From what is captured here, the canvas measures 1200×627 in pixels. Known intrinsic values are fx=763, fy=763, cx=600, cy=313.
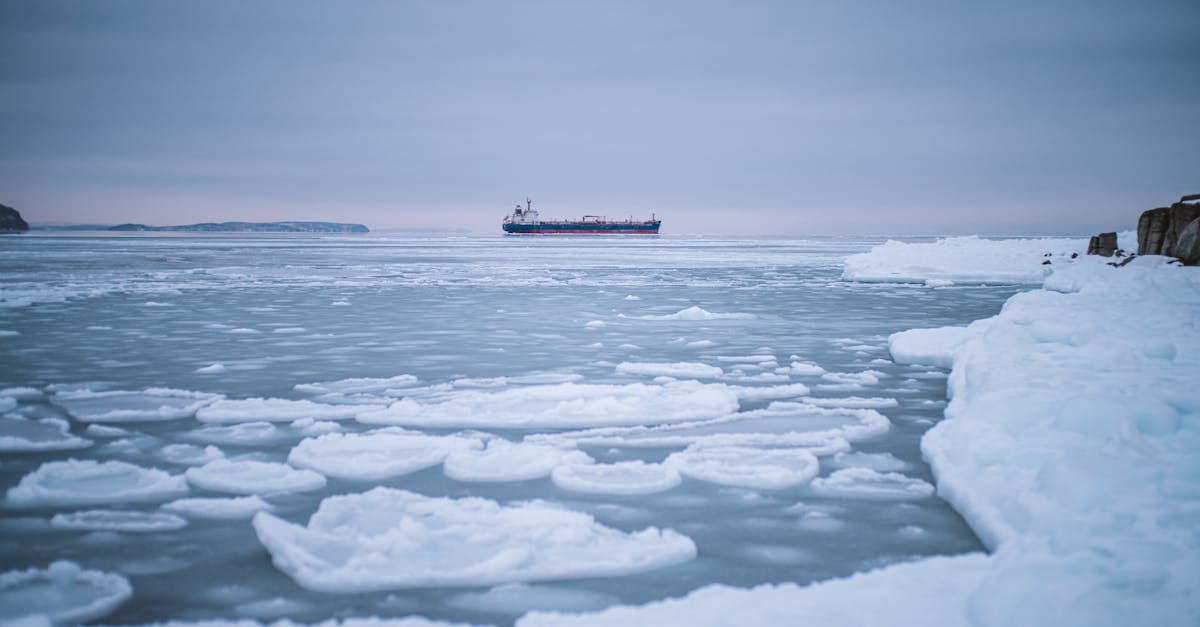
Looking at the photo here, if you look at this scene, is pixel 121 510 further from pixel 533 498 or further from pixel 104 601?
pixel 533 498

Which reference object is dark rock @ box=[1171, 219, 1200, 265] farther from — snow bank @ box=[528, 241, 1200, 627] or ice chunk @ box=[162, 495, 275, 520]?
ice chunk @ box=[162, 495, 275, 520]

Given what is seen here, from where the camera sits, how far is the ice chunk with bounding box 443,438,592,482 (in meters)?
3.27

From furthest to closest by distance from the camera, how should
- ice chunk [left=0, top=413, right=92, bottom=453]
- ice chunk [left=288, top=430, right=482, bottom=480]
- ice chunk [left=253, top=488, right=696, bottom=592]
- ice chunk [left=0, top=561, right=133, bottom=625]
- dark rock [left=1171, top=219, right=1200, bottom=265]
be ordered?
dark rock [left=1171, top=219, right=1200, bottom=265], ice chunk [left=0, top=413, right=92, bottom=453], ice chunk [left=288, top=430, right=482, bottom=480], ice chunk [left=253, top=488, right=696, bottom=592], ice chunk [left=0, top=561, right=133, bottom=625]

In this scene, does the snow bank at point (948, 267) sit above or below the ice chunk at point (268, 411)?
above

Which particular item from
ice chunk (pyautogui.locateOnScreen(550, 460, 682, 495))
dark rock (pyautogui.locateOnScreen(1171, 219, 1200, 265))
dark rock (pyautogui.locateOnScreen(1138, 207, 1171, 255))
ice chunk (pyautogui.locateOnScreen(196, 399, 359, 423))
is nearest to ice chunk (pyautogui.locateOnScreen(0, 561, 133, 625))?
ice chunk (pyautogui.locateOnScreen(550, 460, 682, 495))

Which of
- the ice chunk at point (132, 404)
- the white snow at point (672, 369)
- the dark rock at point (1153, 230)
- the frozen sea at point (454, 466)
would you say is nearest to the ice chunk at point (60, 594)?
the frozen sea at point (454, 466)

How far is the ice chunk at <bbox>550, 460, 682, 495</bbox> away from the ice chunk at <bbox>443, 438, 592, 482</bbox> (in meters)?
0.09

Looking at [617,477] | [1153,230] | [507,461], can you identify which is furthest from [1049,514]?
[1153,230]

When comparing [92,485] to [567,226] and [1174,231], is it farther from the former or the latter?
[567,226]

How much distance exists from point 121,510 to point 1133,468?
12.1 feet

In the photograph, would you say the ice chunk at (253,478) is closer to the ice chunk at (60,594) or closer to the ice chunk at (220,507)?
the ice chunk at (220,507)

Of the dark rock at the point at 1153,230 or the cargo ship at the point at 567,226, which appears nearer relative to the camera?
the dark rock at the point at 1153,230

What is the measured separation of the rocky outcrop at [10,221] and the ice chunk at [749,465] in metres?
101

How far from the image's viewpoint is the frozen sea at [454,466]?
2.34m
